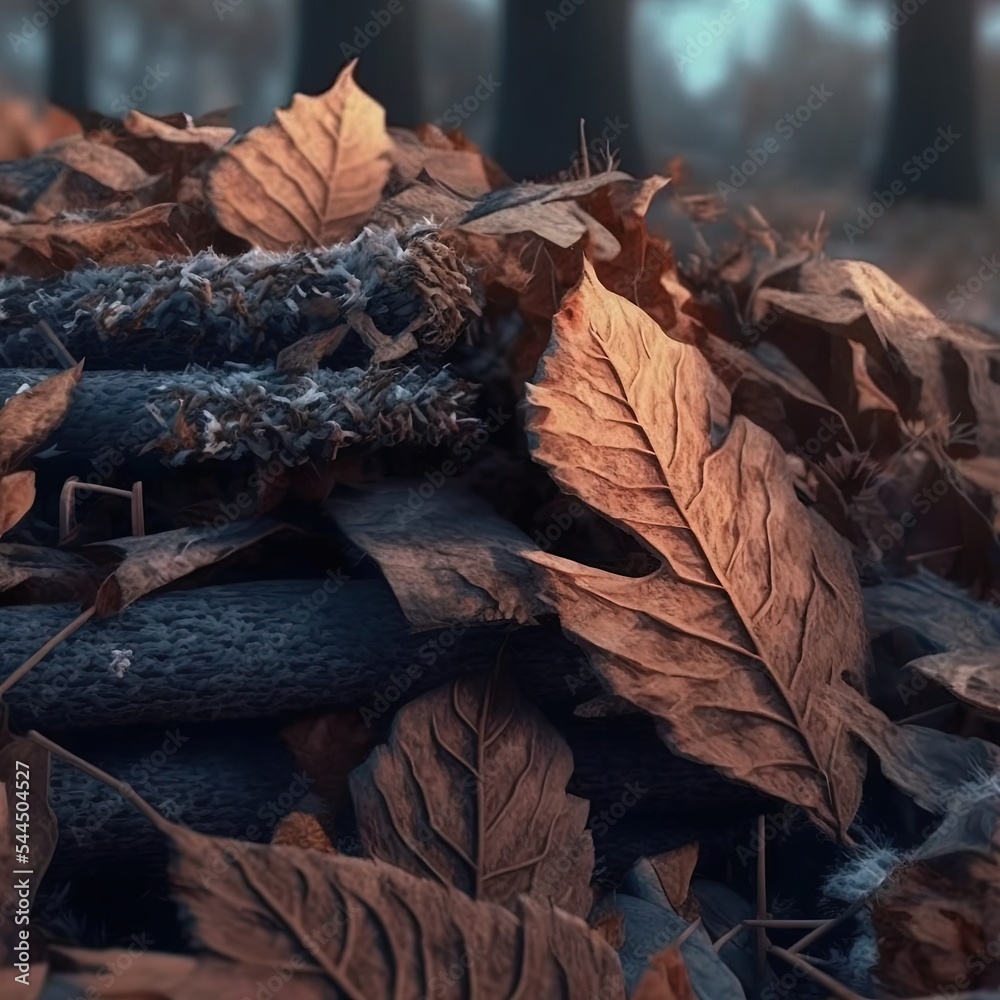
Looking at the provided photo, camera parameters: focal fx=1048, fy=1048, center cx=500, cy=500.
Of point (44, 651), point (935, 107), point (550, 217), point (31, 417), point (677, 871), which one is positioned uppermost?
point (935, 107)

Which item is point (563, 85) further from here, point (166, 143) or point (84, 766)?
point (84, 766)

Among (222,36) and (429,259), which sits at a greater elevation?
(222,36)

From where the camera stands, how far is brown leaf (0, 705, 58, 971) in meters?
0.48

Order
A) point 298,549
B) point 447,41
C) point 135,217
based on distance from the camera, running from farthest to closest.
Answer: point 447,41 → point 135,217 → point 298,549

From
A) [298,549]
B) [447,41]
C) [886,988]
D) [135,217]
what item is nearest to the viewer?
[886,988]

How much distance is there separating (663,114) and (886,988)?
0.80 m

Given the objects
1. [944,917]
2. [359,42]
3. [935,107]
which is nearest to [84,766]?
[944,917]

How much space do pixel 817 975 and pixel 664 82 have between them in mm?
804

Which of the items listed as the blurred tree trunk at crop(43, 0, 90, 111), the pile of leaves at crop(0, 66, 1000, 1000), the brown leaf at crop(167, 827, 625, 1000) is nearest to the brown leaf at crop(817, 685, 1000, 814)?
the pile of leaves at crop(0, 66, 1000, 1000)

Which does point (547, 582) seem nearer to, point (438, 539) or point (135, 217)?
point (438, 539)

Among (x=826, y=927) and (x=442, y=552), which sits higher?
(x=442, y=552)

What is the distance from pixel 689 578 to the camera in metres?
0.55

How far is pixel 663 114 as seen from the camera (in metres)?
1.01

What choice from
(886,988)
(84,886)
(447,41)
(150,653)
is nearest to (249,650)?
(150,653)
